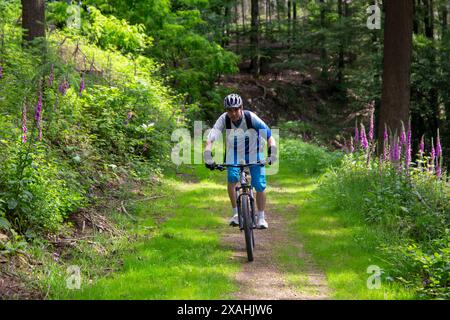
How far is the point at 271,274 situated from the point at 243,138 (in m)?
2.14

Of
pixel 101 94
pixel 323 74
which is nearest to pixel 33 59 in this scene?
pixel 101 94

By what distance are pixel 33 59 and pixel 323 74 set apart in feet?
87.6

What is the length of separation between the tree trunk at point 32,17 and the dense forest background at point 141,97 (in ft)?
0.09

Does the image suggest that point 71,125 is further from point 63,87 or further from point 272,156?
point 272,156

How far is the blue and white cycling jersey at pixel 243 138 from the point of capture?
8547 mm

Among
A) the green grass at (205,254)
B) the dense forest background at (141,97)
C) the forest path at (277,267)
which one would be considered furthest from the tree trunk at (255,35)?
the forest path at (277,267)

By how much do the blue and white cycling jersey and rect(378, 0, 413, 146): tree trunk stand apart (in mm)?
5268

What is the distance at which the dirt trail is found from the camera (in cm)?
664

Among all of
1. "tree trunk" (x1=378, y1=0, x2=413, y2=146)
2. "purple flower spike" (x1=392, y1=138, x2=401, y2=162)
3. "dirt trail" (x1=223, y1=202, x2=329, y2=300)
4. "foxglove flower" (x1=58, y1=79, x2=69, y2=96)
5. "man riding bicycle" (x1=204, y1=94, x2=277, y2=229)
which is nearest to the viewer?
"dirt trail" (x1=223, y1=202, x2=329, y2=300)

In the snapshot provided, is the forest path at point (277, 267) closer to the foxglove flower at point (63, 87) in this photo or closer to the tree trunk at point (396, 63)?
the tree trunk at point (396, 63)

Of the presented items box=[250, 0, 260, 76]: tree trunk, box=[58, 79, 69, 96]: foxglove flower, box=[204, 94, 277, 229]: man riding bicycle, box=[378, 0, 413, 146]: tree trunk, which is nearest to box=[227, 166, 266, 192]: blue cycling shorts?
box=[204, 94, 277, 229]: man riding bicycle

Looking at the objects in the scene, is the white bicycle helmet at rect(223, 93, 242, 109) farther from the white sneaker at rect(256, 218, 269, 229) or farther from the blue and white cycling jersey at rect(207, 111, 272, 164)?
the white sneaker at rect(256, 218, 269, 229)

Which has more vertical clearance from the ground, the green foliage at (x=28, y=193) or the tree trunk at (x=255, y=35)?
the tree trunk at (x=255, y=35)
